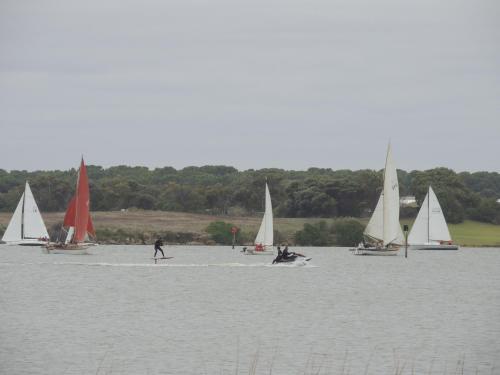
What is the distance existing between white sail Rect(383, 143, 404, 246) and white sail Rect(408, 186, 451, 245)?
59.6 feet

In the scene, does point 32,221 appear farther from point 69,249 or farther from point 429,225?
point 429,225

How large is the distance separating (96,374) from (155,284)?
35.8 metres

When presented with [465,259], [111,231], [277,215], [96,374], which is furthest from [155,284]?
[277,215]

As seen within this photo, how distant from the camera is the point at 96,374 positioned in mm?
32875

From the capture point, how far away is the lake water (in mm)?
36594

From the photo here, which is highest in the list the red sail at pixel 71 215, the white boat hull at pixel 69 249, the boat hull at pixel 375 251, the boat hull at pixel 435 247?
the red sail at pixel 71 215

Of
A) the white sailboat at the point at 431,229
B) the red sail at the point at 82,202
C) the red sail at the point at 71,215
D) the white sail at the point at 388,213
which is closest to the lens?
the red sail at the point at 82,202

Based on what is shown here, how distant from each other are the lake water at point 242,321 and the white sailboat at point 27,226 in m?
39.5

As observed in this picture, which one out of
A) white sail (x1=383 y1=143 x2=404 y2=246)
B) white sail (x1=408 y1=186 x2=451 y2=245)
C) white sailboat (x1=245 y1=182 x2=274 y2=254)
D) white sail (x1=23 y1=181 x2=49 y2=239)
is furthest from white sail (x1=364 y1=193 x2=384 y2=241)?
white sail (x1=23 y1=181 x2=49 y2=239)

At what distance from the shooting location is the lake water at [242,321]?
36.6 metres

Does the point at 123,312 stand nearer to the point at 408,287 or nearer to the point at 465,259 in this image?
the point at 408,287

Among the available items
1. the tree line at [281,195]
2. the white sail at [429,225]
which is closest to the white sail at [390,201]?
the white sail at [429,225]

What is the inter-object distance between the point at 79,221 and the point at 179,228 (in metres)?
46.8

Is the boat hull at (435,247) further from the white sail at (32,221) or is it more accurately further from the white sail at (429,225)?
the white sail at (32,221)
